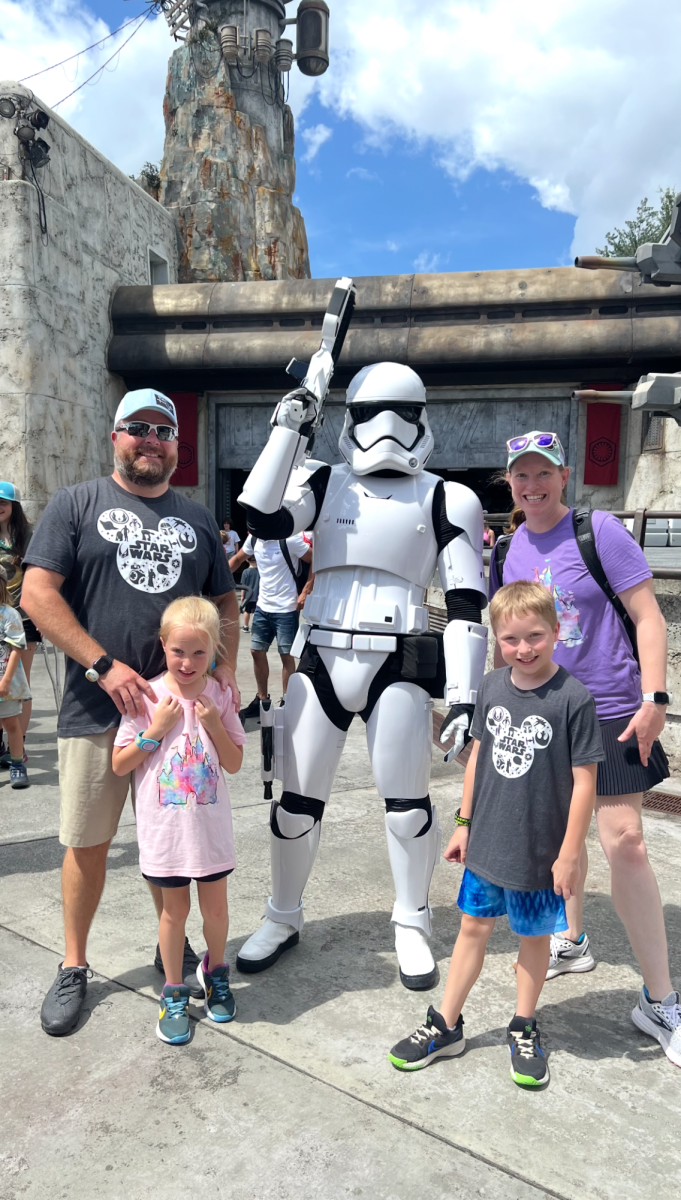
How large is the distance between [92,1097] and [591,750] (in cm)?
144

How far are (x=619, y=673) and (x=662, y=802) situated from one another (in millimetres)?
2349

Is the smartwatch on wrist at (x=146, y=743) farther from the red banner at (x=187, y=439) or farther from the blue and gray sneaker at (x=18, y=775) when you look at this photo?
the red banner at (x=187, y=439)

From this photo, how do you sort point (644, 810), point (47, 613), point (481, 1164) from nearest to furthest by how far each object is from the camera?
point (481, 1164)
point (47, 613)
point (644, 810)

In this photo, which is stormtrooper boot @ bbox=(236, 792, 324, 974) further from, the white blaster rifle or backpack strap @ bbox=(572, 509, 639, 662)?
backpack strap @ bbox=(572, 509, 639, 662)

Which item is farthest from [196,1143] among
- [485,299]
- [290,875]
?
[485,299]

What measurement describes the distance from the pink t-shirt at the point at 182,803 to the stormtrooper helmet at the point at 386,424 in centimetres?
107

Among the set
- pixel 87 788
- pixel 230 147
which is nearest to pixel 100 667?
pixel 87 788

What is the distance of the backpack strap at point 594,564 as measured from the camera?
235 centimetres

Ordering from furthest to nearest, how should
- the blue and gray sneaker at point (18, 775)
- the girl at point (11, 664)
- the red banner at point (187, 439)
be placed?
the red banner at point (187, 439), the blue and gray sneaker at point (18, 775), the girl at point (11, 664)

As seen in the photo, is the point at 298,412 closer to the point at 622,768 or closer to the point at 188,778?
the point at 188,778

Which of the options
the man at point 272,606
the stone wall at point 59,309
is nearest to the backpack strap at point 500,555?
the man at point 272,606

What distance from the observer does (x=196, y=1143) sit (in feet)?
5.90

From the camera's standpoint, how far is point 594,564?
2.34 m

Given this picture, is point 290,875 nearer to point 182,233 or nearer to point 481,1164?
point 481,1164
